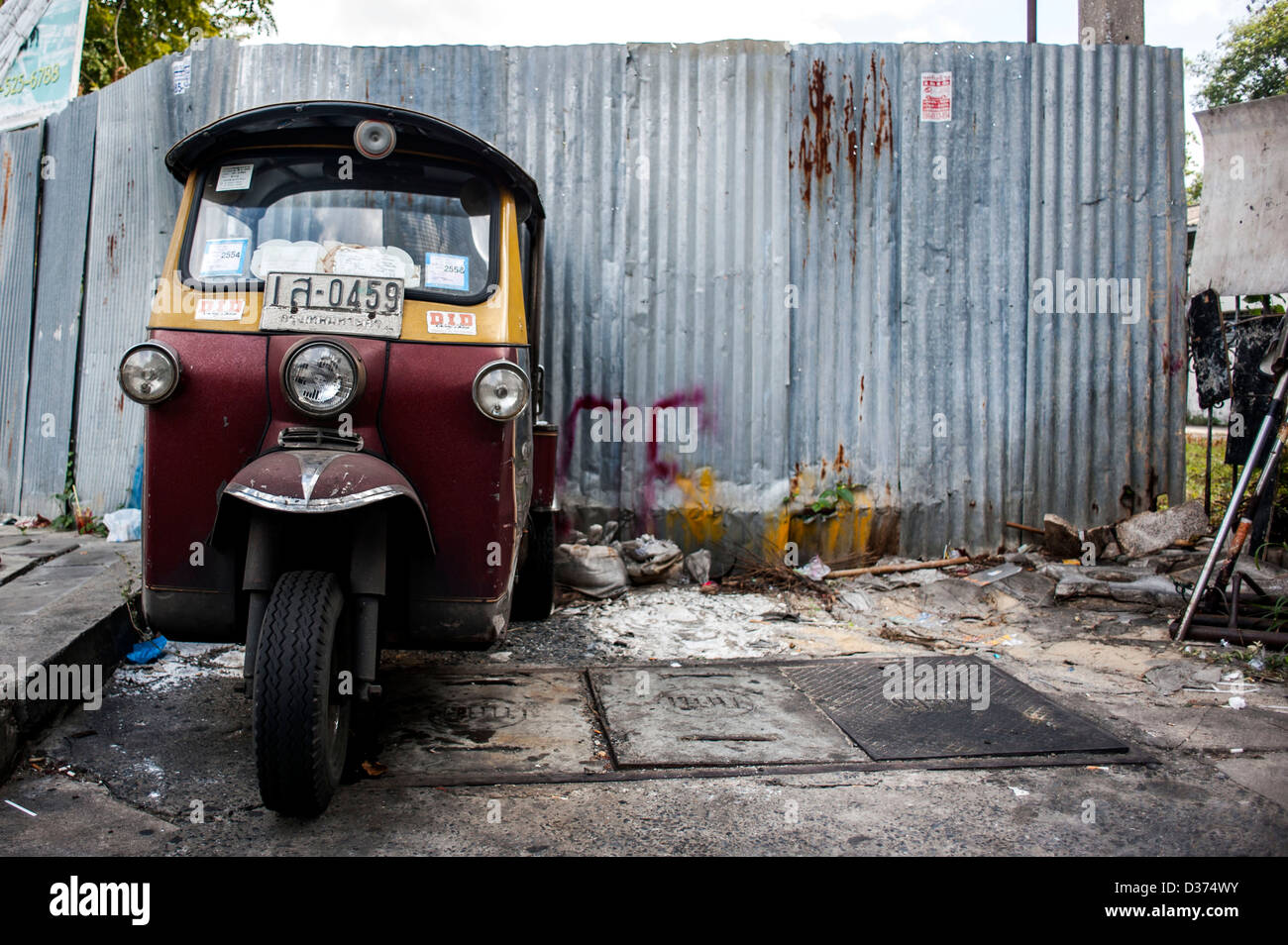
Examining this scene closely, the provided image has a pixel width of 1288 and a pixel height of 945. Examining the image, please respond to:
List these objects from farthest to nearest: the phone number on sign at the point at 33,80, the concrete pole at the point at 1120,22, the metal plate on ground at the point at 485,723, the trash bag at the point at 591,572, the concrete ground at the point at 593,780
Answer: the phone number on sign at the point at 33,80 < the concrete pole at the point at 1120,22 < the trash bag at the point at 591,572 < the metal plate on ground at the point at 485,723 < the concrete ground at the point at 593,780

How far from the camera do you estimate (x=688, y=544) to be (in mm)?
6188

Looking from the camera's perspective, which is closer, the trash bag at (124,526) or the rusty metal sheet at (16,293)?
the trash bag at (124,526)

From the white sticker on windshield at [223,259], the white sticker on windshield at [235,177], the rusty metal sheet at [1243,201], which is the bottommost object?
the white sticker on windshield at [223,259]

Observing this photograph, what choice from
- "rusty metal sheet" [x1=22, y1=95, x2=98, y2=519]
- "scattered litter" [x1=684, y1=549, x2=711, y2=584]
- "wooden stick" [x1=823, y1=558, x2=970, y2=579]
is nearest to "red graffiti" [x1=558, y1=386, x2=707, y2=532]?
"scattered litter" [x1=684, y1=549, x2=711, y2=584]

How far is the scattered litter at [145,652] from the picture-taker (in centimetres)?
415

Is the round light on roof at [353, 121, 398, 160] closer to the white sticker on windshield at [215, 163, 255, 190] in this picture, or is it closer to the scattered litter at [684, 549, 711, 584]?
the white sticker on windshield at [215, 163, 255, 190]

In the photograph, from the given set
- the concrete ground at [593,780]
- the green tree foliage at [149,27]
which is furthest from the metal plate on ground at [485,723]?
the green tree foliage at [149,27]

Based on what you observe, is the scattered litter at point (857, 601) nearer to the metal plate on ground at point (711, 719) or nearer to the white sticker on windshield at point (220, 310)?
the metal plate on ground at point (711, 719)

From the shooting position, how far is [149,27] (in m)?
13.7

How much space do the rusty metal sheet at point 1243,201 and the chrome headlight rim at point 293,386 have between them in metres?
4.89

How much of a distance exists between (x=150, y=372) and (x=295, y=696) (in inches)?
49.7

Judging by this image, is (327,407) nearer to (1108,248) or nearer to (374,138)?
(374,138)

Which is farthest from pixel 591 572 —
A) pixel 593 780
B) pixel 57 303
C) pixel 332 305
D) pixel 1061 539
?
pixel 57 303

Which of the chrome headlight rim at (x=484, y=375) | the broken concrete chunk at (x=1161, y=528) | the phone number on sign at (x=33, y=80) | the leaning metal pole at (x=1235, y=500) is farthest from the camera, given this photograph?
the phone number on sign at (x=33, y=80)
